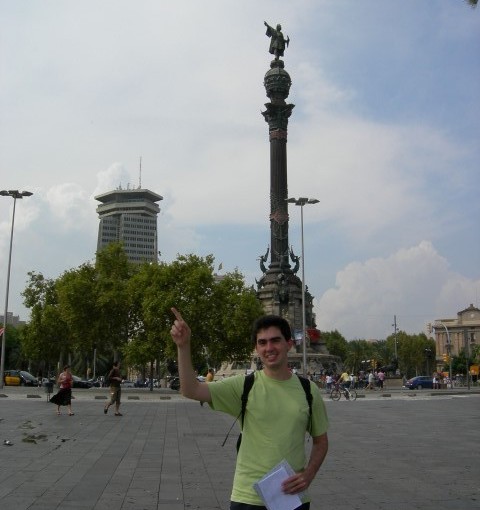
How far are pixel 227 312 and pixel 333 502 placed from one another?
137 ft

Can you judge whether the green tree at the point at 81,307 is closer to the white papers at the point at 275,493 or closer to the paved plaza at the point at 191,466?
the paved plaza at the point at 191,466

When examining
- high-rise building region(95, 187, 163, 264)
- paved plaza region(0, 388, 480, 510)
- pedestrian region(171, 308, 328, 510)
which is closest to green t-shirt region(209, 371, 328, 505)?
pedestrian region(171, 308, 328, 510)

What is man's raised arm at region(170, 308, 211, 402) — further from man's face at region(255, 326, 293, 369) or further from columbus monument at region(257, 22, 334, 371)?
columbus monument at region(257, 22, 334, 371)

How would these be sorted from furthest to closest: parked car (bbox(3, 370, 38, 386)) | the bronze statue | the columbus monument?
1. the bronze statue
2. the columbus monument
3. parked car (bbox(3, 370, 38, 386))

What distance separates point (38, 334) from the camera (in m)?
59.3

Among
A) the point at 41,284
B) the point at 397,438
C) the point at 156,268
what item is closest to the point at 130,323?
the point at 156,268

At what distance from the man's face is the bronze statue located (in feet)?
232

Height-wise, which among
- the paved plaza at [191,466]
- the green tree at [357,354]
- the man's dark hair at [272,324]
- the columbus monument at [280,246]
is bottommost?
the paved plaza at [191,466]

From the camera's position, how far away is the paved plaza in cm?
794

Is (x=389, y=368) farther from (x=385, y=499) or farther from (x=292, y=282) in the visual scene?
(x=385, y=499)

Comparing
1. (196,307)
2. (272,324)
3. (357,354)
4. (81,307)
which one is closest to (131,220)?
(357,354)

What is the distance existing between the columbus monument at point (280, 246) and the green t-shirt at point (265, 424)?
56.5 meters

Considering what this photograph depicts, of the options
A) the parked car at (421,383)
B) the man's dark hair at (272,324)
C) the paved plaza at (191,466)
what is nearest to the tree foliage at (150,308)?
the parked car at (421,383)

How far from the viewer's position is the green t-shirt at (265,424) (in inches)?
148
